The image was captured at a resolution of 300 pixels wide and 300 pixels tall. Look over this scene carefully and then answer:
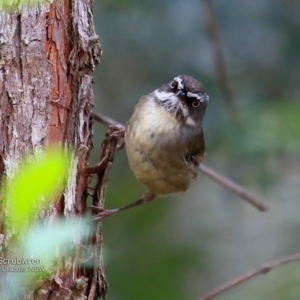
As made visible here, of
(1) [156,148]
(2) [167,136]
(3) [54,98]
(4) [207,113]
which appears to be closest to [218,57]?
(4) [207,113]

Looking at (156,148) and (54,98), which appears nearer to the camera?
(54,98)

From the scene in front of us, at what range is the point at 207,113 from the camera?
14.8ft

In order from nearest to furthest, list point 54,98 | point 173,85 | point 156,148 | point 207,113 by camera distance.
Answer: point 54,98 → point 156,148 → point 173,85 → point 207,113

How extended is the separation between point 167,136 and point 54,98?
107 centimetres

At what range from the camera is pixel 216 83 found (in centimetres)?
463

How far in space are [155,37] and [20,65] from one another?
2418 mm

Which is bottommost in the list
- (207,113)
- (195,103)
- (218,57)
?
(207,113)

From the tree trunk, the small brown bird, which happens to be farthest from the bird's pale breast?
the tree trunk

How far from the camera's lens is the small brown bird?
3559mm

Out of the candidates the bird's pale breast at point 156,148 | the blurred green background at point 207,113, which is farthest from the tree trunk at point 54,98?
the blurred green background at point 207,113

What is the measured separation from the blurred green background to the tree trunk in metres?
1.68

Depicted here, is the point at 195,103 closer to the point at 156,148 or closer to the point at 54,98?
the point at 156,148

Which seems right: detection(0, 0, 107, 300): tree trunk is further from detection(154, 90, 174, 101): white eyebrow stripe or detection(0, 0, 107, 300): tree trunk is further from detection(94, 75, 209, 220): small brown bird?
detection(154, 90, 174, 101): white eyebrow stripe

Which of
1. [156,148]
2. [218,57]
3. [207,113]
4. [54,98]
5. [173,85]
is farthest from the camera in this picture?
[207,113]
